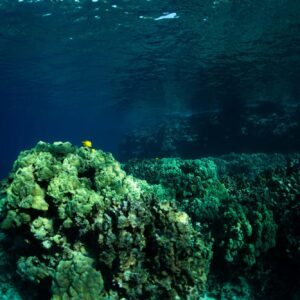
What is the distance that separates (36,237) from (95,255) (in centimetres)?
123

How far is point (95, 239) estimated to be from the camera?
16.9ft

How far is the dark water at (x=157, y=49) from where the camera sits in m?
20.1

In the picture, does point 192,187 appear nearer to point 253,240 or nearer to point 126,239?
point 253,240

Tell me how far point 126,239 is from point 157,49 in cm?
2443

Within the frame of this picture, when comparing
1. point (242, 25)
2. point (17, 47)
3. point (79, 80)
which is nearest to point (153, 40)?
point (242, 25)

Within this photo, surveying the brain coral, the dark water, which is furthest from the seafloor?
the dark water

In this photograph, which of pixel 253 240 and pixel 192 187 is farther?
pixel 192 187

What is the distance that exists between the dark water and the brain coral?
16599mm

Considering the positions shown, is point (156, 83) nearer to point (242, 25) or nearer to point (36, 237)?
point (242, 25)

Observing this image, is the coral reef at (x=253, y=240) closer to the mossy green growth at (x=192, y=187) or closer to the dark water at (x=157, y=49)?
the mossy green growth at (x=192, y=187)

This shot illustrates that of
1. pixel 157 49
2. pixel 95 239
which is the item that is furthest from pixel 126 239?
pixel 157 49

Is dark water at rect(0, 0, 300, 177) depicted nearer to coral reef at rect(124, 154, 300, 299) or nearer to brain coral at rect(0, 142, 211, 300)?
coral reef at rect(124, 154, 300, 299)

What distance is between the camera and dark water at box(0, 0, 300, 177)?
20094 millimetres

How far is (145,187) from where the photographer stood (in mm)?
7930
